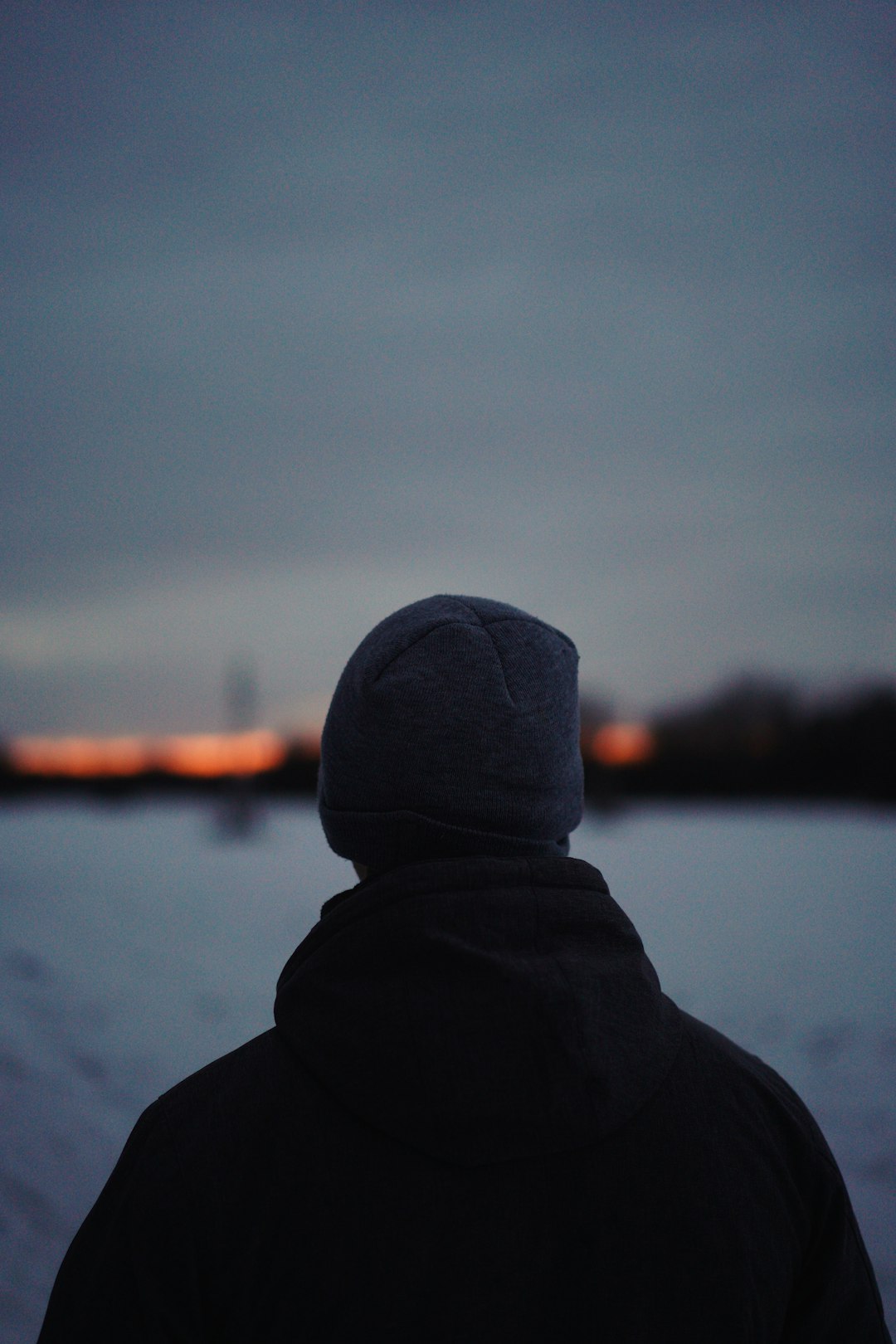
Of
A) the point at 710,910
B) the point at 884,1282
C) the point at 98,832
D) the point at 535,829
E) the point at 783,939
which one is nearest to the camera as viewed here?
the point at 535,829

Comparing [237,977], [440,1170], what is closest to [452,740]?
[440,1170]

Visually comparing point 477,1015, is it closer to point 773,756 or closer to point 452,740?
point 452,740

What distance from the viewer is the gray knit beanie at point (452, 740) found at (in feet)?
3.79

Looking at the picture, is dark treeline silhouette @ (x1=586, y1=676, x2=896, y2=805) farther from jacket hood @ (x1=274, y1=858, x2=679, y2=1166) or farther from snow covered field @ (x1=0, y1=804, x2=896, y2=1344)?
jacket hood @ (x1=274, y1=858, x2=679, y2=1166)

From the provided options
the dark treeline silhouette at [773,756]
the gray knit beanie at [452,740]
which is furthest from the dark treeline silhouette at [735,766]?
the gray knit beanie at [452,740]

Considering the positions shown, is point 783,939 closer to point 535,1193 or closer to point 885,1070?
point 885,1070

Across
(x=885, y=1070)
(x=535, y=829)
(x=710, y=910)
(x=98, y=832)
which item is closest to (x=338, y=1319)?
(x=535, y=829)

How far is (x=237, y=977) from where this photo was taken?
7.17 meters

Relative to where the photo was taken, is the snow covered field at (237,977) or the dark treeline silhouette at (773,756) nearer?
the snow covered field at (237,977)

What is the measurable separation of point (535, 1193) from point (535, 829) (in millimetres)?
466

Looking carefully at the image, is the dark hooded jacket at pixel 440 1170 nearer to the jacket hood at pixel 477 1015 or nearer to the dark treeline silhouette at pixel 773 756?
the jacket hood at pixel 477 1015

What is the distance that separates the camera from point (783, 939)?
8.56 metres

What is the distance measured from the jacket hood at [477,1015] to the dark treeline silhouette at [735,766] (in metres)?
17.7

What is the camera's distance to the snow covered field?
388 centimetres
